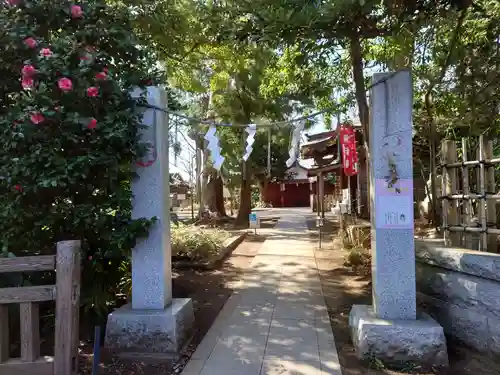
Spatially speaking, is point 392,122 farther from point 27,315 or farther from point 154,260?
point 27,315

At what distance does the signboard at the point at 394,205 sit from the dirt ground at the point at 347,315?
1367 mm

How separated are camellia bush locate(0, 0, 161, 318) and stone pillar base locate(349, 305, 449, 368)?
2530 mm

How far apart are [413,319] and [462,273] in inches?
29.6

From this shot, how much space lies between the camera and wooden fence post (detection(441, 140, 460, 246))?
17.8 ft

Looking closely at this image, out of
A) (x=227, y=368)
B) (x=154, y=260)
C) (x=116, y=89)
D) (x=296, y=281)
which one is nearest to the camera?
(x=227, y=368)

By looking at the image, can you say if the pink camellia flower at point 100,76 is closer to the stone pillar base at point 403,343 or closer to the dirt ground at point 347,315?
the stone pillar base at point 403,343

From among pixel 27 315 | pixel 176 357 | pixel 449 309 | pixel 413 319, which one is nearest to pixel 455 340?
pixel 449 309

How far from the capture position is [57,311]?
8.85ft

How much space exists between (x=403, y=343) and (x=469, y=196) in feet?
6.62

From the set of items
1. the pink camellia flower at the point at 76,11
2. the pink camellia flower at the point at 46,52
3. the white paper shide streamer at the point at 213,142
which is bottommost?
the white paper shide streamer at the point at 213,142

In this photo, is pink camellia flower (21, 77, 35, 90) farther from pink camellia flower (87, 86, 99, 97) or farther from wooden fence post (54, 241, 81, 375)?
wooden fence post (54, 241, 81, 375)

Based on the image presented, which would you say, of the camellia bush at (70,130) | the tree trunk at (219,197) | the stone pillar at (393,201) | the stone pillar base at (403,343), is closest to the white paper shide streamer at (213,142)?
the camellia bush at (70,130)

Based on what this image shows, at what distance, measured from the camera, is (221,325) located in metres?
5.29

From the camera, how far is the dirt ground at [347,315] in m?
3.99
